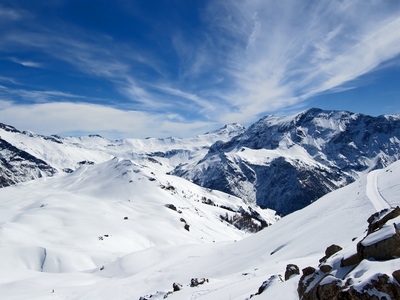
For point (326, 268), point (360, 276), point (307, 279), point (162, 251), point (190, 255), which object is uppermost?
point (360, 276)

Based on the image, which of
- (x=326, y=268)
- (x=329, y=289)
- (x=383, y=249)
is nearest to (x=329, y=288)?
(x=329, y=289)

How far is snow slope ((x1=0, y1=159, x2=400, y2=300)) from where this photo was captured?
22359 millimetres

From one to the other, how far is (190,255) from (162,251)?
350 inches

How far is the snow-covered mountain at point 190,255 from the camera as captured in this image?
11.6 meters

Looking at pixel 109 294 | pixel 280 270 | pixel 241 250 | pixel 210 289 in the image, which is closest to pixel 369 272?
pixel 280 270

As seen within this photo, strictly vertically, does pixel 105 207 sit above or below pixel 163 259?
above

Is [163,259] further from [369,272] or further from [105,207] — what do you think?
[105,207]

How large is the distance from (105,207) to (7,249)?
205ft

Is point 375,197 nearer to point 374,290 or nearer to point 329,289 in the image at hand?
point 329,289

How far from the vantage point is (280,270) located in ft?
68.3

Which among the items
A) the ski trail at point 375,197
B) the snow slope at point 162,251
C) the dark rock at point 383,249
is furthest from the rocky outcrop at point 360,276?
the ski trail at point 375,197

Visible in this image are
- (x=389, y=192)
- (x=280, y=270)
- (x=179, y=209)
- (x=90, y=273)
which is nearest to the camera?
(x=280, y=270)

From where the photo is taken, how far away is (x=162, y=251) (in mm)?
51250

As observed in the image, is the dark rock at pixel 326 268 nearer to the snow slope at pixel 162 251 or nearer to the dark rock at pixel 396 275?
the snow slope at pixel 162 251
